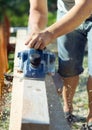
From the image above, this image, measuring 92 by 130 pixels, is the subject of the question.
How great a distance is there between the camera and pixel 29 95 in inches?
112

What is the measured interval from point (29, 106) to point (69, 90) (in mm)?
1824

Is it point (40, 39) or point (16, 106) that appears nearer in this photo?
point (16, 106)

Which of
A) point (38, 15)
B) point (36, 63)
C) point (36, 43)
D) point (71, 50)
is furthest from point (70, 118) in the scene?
point (36, 43)

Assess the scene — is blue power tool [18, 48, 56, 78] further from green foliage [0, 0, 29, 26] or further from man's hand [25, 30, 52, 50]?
green foliage [0, 0, 29, 26]

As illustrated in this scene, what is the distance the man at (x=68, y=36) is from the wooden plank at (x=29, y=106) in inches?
12.1

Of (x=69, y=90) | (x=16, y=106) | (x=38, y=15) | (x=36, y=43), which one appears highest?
(x=38, y=15)

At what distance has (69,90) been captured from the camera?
443 cm

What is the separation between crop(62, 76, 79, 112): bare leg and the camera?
437 cm

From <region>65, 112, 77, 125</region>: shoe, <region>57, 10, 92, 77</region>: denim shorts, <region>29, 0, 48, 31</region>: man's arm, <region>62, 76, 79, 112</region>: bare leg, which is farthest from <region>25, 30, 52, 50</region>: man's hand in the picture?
<region>65, 112, 77, 125</region>: shoe

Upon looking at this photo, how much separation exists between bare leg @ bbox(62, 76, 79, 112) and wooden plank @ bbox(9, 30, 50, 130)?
A: 1059 millimetres

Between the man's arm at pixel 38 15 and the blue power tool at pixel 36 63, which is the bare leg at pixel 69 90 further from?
the blue power tool at pixel 36 63

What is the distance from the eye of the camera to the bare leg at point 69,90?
437cm

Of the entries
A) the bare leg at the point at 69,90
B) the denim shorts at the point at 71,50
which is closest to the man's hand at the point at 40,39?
the denim shorts at the point at 71,50

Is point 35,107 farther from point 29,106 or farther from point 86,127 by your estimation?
point 86,127
